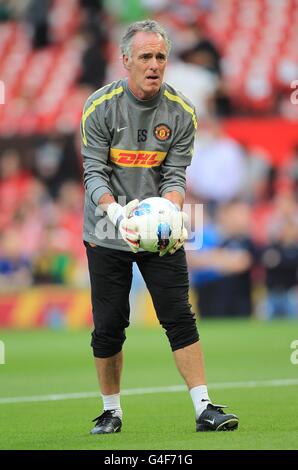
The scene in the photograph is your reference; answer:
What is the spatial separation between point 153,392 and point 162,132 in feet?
10.6

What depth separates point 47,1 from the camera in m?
24.5

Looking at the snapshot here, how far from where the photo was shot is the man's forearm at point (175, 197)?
7.54 meters

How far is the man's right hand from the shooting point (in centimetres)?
721

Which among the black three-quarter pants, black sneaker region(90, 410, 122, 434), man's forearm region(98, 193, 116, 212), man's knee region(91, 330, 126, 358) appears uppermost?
man's forearm region(98, 193, 116, 212)

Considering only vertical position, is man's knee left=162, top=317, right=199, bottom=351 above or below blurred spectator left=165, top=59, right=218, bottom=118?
below

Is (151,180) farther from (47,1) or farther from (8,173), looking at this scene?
(47,1)

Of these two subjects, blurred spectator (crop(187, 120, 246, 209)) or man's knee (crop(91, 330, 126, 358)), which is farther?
blurred spectator (crop(187, 120, 246, 209))

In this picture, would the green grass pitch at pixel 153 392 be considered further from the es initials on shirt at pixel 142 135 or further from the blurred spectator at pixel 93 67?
the blurred spectator at pixel 93 67

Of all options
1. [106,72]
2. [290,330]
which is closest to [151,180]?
[290,330]

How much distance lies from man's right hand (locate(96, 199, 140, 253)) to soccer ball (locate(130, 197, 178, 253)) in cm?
3

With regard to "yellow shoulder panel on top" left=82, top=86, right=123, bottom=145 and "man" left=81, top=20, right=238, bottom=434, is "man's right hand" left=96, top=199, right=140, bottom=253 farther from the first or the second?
"yellow shoulder panel on top" left=82, top=86, right=123, bottom=145

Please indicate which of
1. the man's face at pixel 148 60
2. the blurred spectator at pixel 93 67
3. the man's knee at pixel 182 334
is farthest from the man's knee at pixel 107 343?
the blurred spectator at pixel 93 67

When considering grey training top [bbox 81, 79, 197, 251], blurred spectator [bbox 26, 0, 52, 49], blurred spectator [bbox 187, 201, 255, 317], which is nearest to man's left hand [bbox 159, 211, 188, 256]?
grey training top [bbox 81, 79, 197, 251]

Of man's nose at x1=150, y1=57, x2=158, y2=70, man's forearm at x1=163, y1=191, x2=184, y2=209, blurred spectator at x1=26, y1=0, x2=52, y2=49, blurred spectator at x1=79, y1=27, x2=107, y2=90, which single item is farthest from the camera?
blurred spectator at x1=26, y1=0, x2=52, y2=49
